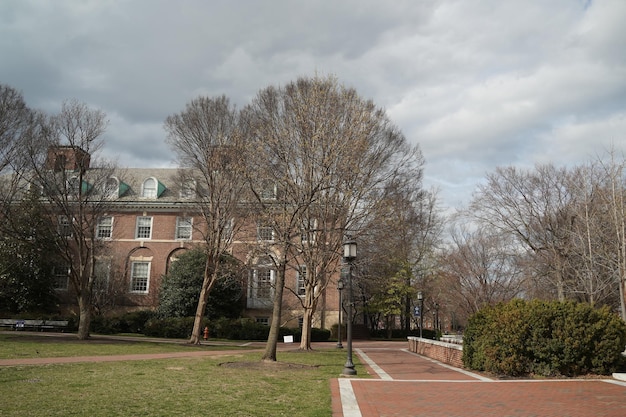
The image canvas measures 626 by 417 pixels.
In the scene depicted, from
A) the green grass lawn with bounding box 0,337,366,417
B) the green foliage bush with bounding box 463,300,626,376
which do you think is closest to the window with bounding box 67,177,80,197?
the green grass lawn with bounding box 0,337,366,417

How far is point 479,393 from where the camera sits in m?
10.4

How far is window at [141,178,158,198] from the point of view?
43.2m

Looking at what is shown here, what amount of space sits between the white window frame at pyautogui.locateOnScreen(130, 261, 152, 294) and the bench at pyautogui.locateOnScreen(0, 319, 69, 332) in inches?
293

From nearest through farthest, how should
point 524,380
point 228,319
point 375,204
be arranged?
point 524,380, point 375,204, point 228,319

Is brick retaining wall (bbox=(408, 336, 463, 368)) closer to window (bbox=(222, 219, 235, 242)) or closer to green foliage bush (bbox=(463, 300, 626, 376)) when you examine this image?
green foliage bush (bbox=(463, 300, 626, 376))

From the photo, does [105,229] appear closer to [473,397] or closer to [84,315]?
[84,315]

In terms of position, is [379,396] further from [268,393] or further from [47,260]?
[47,260]

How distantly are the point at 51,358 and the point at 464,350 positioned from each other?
13.2 metres

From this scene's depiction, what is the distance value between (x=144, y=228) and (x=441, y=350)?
3028 cm

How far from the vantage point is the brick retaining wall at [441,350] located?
17.4 m

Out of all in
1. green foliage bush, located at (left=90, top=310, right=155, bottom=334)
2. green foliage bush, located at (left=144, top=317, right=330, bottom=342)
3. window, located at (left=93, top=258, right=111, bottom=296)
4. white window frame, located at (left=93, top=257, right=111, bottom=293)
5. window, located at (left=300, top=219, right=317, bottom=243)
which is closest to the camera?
window, located at (left=300, top=219, right=317, bottom=243)

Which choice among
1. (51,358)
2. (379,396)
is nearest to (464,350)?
(379,396)

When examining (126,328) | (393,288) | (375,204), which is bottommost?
(126,328)

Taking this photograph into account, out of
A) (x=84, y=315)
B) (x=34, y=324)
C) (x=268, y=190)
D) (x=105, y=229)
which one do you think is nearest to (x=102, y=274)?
(x=105, y=229)
